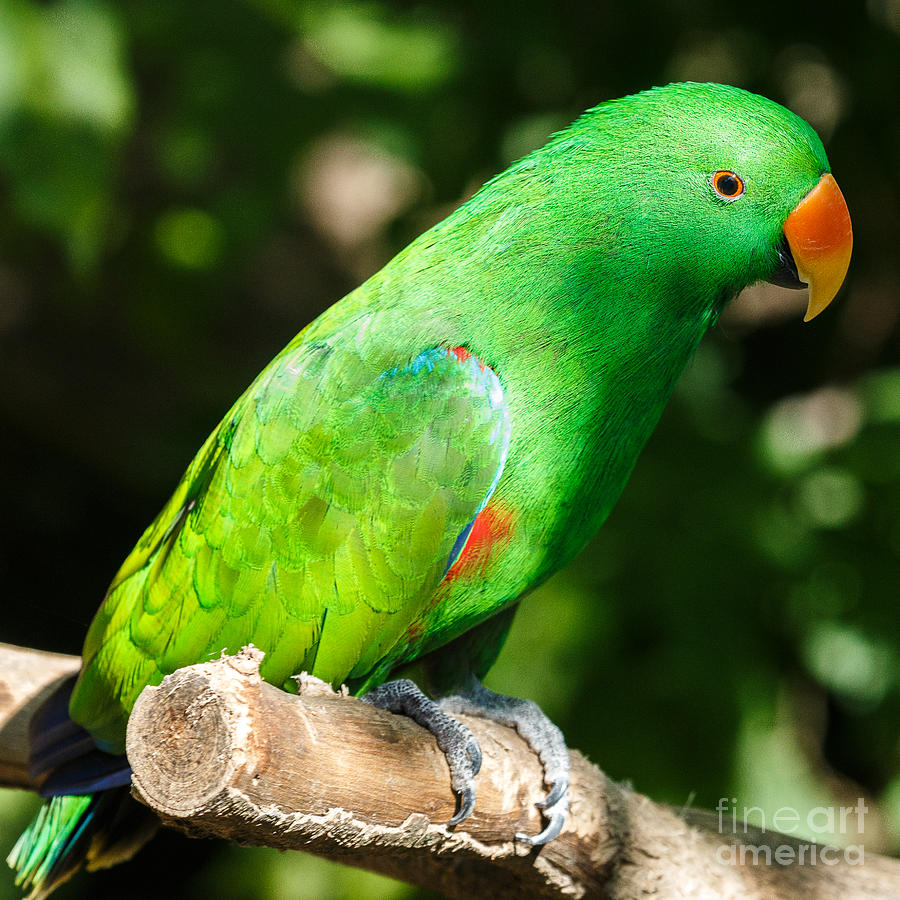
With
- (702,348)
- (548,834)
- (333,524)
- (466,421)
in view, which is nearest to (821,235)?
(466,421)

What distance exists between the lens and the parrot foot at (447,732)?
1.75 m

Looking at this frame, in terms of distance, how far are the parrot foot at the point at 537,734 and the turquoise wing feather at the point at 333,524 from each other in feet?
1.19

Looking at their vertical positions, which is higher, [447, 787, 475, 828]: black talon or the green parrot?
the green parrot

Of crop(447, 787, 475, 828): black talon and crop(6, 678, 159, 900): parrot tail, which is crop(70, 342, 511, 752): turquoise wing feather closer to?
crop(6, 678, 159, 900): parrot tail

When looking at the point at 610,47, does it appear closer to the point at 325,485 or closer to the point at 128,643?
the point at 325,485

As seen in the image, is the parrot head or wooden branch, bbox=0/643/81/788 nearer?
the parrot head

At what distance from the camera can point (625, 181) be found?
2.01 metres

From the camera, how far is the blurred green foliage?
2.94m

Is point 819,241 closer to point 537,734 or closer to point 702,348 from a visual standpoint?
point 537,734

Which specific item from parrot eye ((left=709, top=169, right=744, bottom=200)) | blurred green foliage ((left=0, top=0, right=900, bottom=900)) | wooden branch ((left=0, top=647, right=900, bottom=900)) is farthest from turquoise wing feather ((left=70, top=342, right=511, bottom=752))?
blurred green foliage ((left=0, top=0, right=900, bottom=900))

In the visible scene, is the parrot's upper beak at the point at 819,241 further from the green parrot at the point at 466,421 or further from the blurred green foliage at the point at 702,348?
the blurred green foliage at the point at 702,348

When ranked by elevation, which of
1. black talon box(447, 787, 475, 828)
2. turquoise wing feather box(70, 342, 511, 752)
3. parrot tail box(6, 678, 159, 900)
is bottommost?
parrot tail box(6, 678, 159, 900)

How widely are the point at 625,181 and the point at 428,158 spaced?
135 cm

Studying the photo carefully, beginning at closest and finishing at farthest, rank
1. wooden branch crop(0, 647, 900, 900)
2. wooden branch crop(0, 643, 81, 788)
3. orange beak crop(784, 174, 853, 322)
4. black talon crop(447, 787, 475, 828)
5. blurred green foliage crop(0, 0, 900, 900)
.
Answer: wooden branch crop(0, 647, 900, 900) → black talon crop(447, 787, 475, 828) → orange beak crop(784, 174, 853, 322) → wooden branch crop(0, 643, 81, 788) → blurred green foliage crop(0, 0, 900, 900)
